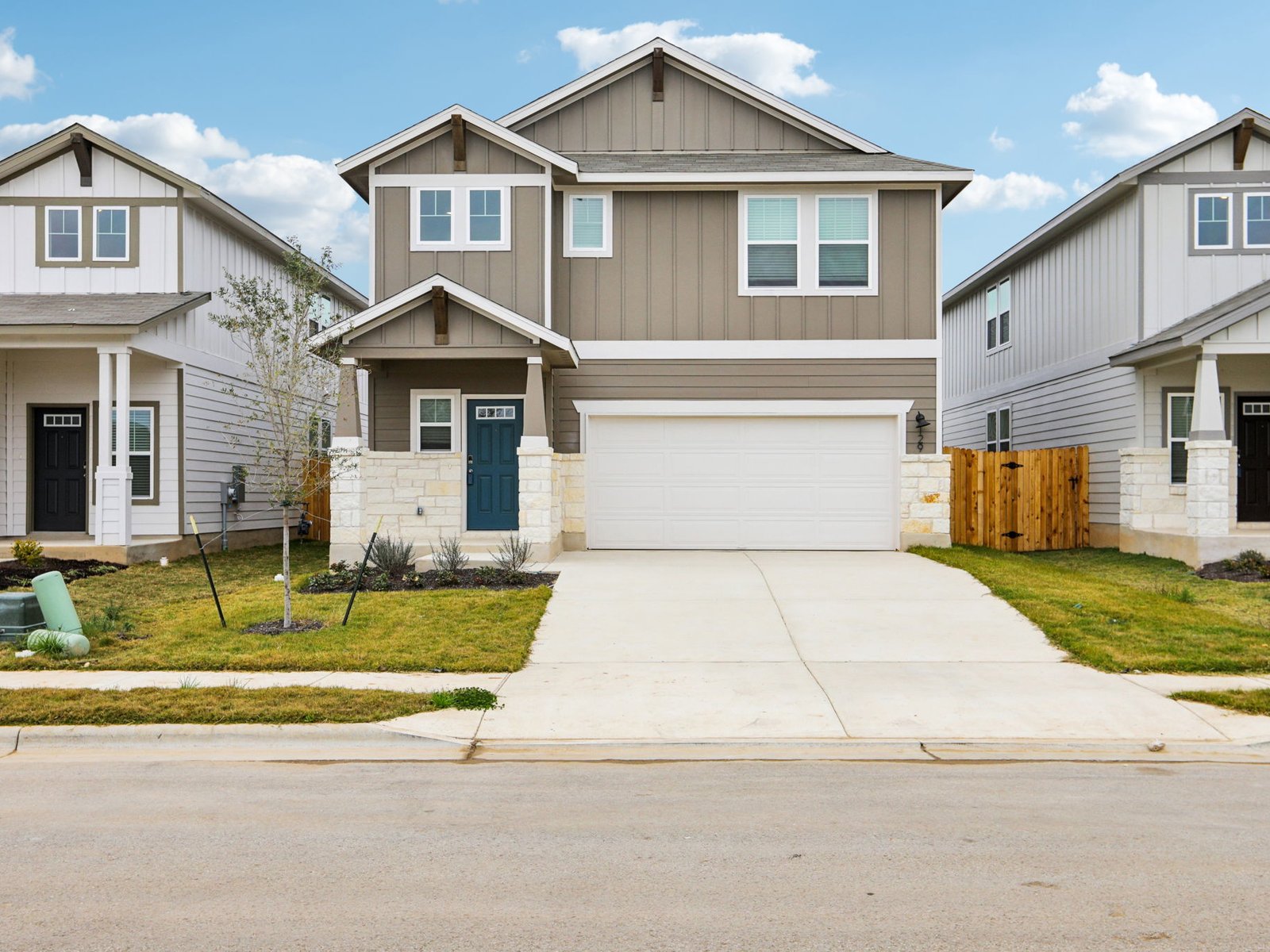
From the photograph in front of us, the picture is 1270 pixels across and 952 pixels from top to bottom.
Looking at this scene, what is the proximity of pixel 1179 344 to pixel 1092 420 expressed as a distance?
4.82 m

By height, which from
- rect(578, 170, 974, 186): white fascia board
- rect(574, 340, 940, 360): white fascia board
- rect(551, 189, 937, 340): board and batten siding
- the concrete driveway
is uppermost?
rect(578, 170, 974, 186): white fascia board

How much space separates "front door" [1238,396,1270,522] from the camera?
19844 mm

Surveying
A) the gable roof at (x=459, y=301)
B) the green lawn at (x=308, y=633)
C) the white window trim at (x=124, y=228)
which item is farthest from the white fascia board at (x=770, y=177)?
the white window trim at (x=124, y=228)

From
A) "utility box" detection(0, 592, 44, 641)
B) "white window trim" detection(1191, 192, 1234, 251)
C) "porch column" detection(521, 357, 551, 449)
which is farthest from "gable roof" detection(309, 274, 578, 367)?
"white window trim" detection(1191, 192, 1234, 251)

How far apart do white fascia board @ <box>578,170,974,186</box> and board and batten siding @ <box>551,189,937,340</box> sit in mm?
417

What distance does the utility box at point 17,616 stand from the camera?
1083cm

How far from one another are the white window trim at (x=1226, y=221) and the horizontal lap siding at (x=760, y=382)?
544 cm

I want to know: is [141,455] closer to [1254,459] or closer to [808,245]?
[808,245]

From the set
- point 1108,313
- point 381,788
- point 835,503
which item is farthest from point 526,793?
point 1108,313

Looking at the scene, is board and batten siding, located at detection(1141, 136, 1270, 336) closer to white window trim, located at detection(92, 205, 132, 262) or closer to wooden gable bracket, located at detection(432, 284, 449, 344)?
wooden gable bracket, located at detection(432, 284, 449, 344)

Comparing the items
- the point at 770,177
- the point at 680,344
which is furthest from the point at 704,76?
the point at 680,344

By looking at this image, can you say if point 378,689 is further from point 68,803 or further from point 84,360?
point 84,360

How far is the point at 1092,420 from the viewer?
21.8m

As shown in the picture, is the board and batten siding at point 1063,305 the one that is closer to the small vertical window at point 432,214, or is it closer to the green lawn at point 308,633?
the small vertical window at point 432,214
